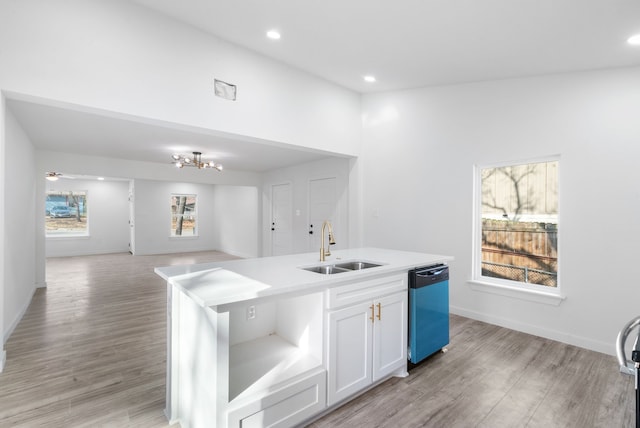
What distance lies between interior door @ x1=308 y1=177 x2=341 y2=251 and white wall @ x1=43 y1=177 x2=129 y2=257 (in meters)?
7.35

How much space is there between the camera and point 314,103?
4480mm

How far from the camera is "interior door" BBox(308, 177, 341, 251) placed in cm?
587

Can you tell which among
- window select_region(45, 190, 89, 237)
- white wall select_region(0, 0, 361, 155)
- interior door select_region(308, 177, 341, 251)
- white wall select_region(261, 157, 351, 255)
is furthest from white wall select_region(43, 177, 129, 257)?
white wall select_region(0, 0, 361, 155)

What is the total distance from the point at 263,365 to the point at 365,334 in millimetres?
728

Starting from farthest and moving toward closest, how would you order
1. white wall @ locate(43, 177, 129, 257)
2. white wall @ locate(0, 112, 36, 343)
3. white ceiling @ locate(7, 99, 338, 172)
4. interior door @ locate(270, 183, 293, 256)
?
white wall @ locate(43, 177, 129, 257) → interior door @ locate(270, 183, 293, 256) → white ceiling @ locate(7, 99, 338, 172) → white wall @ locate(0, 112, 36, 343)

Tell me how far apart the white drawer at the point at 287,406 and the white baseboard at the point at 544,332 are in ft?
9.09

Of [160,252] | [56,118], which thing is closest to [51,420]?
[56,118]

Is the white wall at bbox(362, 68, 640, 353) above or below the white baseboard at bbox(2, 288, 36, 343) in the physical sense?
above

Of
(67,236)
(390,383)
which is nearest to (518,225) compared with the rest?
(390,383)

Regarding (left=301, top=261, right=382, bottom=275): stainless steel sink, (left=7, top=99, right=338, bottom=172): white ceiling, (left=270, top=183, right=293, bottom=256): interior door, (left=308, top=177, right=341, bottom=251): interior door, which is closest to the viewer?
(left=301, top=261, right=382, bottom=275): stainless steel sink

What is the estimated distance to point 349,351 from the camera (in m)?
2.17

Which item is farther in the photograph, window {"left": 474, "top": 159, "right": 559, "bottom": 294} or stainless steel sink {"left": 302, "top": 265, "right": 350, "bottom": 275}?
window {"left": 474, "top": 159, "right": 559, "bottom": 294}

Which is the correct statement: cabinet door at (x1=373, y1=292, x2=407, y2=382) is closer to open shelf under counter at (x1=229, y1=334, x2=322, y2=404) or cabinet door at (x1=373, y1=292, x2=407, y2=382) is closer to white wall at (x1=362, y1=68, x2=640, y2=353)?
open shelf under counter at (x1=229, y1=334, x2=322, y2=404)

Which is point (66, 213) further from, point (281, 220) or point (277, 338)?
point (277, 338)
